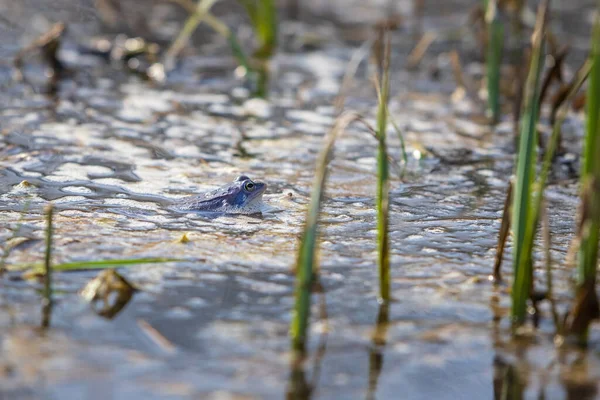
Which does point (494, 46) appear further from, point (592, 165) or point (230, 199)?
point (592, 165)

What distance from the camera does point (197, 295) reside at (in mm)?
3037

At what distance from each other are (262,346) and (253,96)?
4.25m

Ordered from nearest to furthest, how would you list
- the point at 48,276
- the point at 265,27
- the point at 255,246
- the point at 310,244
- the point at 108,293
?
the point at 310,244 → the point at 48,276 → the point at 108,293 → the point at 255,246 → the point at 265,27

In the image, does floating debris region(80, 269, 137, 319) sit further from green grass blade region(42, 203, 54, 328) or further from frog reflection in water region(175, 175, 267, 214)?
frog reflection in water region(175, 175, 267, 214)

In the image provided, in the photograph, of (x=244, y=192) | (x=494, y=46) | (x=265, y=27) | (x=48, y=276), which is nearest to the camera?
(x=48, y=276)

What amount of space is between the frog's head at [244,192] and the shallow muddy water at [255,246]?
85 mm

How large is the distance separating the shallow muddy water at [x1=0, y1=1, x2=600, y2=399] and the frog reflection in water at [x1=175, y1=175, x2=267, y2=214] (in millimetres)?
78

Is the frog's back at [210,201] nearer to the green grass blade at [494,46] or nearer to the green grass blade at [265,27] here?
the green grass blade at [494,46]

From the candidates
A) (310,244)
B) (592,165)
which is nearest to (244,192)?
(310,244)

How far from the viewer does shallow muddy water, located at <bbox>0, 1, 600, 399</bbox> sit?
2516 millimetres

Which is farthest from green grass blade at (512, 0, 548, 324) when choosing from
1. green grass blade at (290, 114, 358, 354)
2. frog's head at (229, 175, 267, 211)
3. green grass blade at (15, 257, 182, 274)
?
frog's head at (229, 175, 267, 211)

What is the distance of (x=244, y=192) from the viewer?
409 cm

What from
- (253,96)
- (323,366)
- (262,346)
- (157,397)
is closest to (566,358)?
(323,366)

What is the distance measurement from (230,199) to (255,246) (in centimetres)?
60
